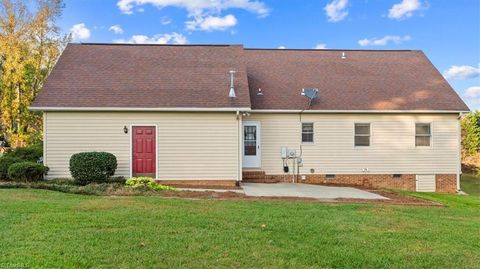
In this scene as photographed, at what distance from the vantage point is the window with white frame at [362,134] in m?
16.6

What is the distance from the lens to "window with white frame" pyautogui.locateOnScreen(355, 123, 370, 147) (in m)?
16.6

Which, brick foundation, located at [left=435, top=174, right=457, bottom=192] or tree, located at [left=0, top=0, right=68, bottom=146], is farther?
tree, located at [left=0, top=0, right=68, bottom=146]

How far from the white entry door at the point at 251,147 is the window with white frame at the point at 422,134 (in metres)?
6.38

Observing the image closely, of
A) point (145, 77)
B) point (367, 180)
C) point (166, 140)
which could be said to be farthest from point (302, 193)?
point (145, 77)

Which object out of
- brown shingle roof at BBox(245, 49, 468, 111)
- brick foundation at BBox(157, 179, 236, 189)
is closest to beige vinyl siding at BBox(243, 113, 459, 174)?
brown shingle roof at BBox(245, 49, 468, 111)

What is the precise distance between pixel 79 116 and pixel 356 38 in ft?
54.0

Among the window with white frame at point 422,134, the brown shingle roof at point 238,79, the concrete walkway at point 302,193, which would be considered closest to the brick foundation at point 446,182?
the window with white frame at point 422,134

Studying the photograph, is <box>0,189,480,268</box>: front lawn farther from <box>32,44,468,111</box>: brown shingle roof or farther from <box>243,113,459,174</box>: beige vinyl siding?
<box>243,113,459,174</box>: beige vinyl siding

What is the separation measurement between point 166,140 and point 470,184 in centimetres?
1529

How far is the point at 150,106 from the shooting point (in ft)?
47.0

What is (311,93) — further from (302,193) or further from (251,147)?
(302,193)

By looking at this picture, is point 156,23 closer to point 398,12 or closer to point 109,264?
point 398,12

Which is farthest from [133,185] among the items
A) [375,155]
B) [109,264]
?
[375,155]

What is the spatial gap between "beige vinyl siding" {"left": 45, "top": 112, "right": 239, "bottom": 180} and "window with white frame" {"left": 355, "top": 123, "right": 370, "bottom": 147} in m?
5.18
